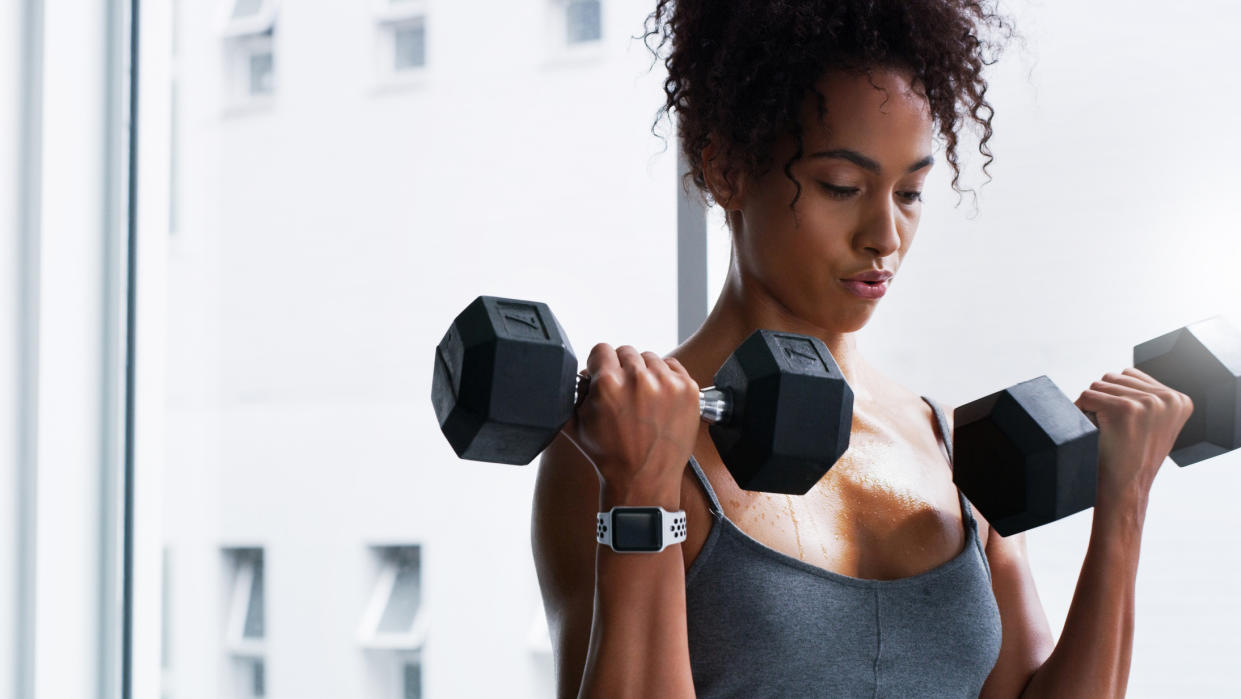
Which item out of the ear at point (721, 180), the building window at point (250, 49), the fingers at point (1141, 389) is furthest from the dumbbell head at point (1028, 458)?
the building window at point (250, 49)

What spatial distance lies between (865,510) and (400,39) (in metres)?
1.86

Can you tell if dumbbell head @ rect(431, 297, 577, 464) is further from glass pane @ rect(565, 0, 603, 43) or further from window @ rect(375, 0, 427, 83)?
window @ rect(375, 0, 427, 83)

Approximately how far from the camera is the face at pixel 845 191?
107 cm

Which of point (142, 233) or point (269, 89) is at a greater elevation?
point (269, 89)

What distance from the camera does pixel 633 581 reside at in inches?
34.8

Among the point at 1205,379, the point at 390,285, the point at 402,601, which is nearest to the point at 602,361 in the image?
the point at 1205,379

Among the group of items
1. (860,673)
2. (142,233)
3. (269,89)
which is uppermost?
(269,89)

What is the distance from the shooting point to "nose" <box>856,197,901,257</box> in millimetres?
1065

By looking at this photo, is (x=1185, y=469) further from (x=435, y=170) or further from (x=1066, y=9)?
(x=435, y=170)

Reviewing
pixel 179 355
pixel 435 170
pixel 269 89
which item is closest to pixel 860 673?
pixel 435 170

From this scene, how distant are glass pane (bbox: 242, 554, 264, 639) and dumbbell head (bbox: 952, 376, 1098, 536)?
2.01 meters

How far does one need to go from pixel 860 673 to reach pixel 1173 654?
2.86 ft

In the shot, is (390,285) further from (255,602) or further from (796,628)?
(796,628)

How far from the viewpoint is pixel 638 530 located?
34.5 inches
